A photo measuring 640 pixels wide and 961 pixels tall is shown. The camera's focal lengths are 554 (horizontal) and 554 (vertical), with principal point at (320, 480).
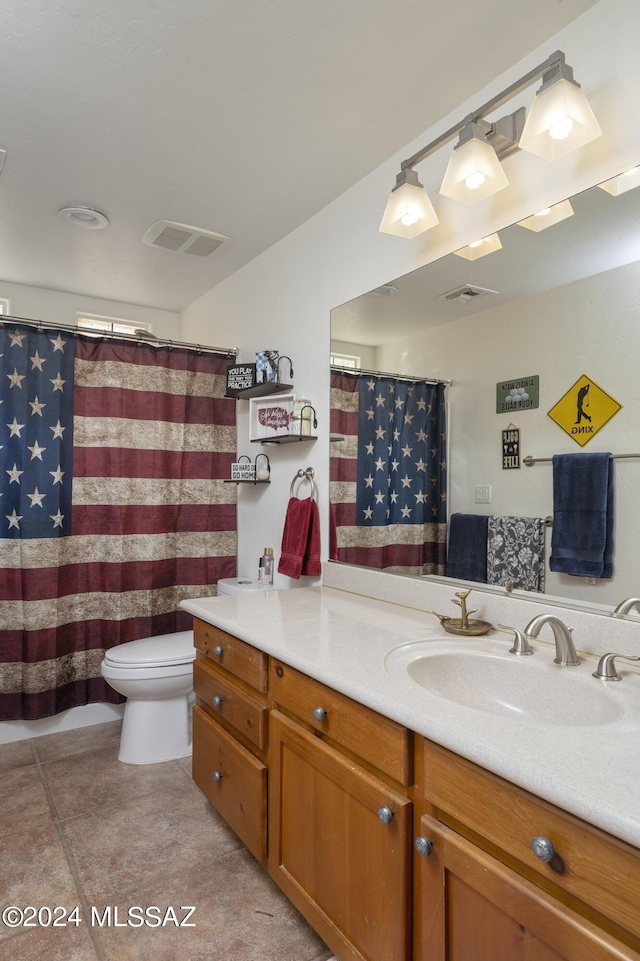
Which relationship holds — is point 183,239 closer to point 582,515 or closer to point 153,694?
point 153,694

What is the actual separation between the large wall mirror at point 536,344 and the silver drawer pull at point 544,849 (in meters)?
0.71

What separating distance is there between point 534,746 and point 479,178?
140 centimetres

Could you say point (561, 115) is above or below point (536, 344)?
above

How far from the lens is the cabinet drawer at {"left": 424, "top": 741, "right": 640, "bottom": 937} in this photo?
720 mm

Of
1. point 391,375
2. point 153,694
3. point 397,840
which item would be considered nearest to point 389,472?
point 391,375

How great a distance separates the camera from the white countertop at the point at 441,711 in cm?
76

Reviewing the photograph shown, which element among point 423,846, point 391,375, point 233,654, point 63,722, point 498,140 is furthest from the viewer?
point 63,722

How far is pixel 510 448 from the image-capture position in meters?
1.63

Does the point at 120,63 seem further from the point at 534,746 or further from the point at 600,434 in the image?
the point at 534,746

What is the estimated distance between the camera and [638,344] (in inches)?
51.5

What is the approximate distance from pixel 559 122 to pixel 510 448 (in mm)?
813

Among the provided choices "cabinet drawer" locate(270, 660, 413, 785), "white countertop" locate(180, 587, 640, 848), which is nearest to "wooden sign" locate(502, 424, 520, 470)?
"white countertop" locate(180, 587, 640, 848)

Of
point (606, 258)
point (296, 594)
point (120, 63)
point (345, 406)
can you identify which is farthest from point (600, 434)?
point (120, 63)

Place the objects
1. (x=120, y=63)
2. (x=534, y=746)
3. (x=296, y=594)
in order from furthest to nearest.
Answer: (x=296, y=594) → (x=120, y=63) → (x=534, y=746)
